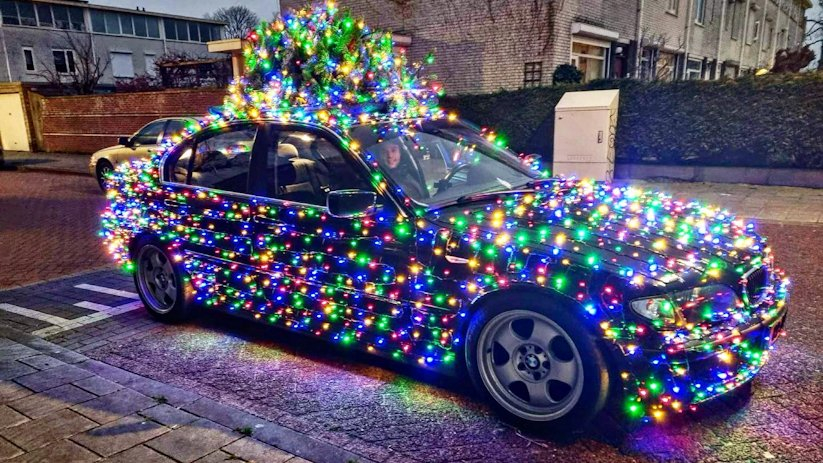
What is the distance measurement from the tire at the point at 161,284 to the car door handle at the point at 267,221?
1.10 meters

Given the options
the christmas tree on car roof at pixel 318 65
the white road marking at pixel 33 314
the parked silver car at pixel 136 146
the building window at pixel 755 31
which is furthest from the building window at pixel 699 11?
the white road marking at pixel 33 314

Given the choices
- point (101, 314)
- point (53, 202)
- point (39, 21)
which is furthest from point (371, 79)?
point (39, 21)

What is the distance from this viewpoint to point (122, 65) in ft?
143

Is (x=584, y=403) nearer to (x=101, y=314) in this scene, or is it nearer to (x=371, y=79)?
(x=371, y=79)

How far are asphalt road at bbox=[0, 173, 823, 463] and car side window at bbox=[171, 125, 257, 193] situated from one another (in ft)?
4.11

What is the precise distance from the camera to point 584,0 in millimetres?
15688

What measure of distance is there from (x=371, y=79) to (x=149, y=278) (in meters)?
2.81

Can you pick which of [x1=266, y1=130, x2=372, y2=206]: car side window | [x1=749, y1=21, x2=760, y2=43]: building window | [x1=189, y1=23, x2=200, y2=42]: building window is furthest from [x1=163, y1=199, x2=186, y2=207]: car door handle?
[x1=189, y1=23, x2=200, y2=42]: building window

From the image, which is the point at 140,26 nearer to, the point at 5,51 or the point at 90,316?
the point at 5,51

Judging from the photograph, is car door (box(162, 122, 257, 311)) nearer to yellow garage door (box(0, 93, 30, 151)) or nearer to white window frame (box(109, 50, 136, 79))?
yellow garage door (box(0, 93, 30, 151))

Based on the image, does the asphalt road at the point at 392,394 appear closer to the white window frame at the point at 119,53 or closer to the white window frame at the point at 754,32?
the white window frame at the point at 754,32

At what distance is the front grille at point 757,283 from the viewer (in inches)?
118

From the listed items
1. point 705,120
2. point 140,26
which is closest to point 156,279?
point 705,120

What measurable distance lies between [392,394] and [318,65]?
11.6ft
